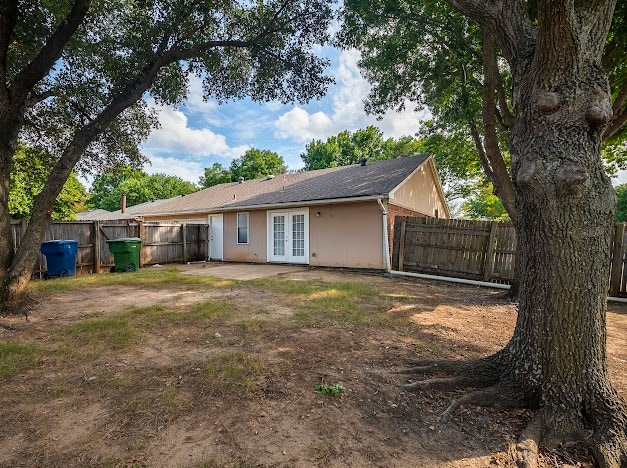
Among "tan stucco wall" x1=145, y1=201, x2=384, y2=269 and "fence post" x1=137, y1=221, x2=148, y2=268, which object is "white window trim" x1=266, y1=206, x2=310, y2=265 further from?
"fence post" x1=137, y1=221, x2=148, y2=268

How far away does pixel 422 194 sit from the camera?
1283 centimetres

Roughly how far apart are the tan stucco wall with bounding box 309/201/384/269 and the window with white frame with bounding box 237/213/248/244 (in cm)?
361

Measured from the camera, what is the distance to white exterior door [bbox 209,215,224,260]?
14648 millimetres

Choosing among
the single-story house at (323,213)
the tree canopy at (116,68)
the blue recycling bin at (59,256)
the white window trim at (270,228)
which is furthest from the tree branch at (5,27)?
the white window trim at (270,228)

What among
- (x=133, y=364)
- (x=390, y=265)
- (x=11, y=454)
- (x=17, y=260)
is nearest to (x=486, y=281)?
(x=390, y=265)

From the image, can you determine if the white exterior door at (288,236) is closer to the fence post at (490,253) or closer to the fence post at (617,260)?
the fence post at (490,253)

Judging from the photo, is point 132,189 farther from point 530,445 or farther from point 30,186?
point 530,445

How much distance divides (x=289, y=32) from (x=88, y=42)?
4740mm

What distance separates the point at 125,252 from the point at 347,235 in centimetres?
781

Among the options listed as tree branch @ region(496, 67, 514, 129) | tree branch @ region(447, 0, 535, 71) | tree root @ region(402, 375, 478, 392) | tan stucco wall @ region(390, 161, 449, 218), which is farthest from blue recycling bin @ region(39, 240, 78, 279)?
tree branch @ region(496, 67, 514, 129)

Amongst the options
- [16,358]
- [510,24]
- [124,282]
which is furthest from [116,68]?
[510,24]

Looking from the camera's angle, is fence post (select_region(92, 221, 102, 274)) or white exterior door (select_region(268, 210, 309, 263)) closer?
fence post (select_region(92, 221, 102, 274))

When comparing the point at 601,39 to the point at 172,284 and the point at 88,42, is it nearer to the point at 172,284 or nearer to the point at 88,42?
the point at 172,284

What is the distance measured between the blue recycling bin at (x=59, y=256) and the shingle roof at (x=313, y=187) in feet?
20.4
